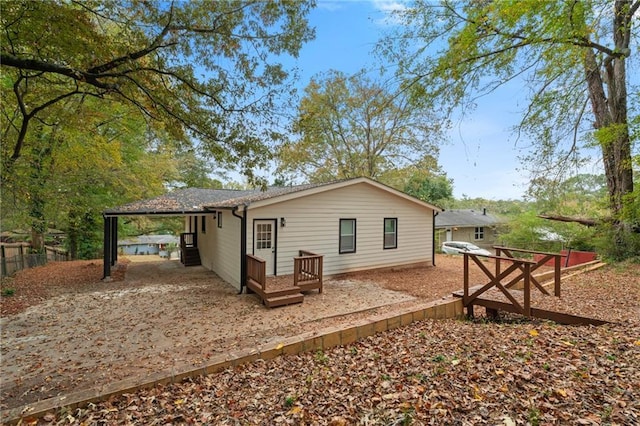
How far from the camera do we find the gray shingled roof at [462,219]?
81.4ft

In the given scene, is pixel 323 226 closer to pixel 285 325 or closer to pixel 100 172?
pixel 285 325

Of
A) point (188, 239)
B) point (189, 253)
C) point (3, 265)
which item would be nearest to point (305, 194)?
point (189, 253)

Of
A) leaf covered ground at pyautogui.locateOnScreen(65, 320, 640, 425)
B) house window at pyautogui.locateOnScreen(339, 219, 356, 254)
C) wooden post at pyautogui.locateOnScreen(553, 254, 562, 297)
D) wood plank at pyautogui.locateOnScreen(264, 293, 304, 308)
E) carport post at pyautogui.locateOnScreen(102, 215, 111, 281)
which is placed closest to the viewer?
leaf covered ground at pyautogui.locateOnScreen(65, 320, 640, 425)

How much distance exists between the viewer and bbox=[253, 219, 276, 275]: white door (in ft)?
27.7

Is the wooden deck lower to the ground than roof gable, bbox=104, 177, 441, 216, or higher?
lower

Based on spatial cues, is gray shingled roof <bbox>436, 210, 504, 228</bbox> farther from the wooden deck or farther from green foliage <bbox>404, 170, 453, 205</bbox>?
the wooden deck

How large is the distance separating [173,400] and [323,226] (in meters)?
7.03

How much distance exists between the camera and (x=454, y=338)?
3.79 m

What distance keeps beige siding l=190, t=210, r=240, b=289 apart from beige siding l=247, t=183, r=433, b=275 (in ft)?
2.08

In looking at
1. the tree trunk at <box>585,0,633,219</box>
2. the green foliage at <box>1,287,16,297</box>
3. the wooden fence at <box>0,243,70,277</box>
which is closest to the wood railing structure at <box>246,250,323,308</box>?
the green foliage at <box>1,287,16,297</box>

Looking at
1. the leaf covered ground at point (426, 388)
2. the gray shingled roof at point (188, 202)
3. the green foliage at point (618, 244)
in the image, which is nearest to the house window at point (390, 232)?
the gray shingled roof at point (188, 202)

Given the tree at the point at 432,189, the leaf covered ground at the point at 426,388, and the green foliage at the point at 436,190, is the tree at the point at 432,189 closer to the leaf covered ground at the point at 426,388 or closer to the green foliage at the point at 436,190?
the green foliage at the point at 436,190

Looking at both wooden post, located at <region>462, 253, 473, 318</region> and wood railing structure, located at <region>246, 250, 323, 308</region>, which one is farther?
wood railing structure, located at <region>246, 250, 323, 308</region>

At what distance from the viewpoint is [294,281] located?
7023 mm
